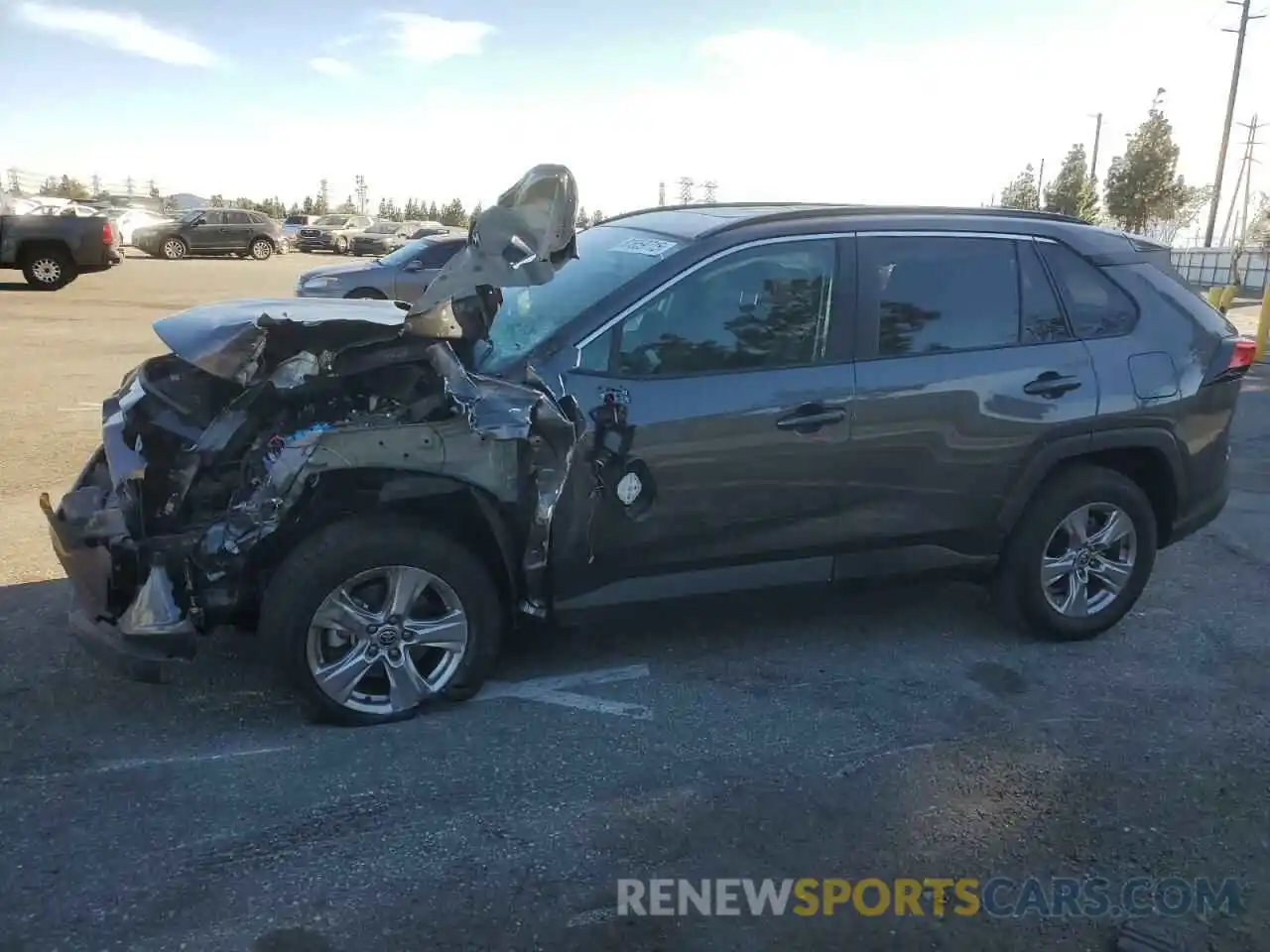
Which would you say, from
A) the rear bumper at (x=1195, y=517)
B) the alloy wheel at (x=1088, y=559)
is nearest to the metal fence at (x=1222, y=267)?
the rear bumper at (x=1195, y=517)

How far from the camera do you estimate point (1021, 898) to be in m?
2.93

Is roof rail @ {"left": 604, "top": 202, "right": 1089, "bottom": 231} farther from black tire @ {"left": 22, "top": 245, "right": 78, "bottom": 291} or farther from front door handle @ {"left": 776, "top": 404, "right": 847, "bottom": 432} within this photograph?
black tire @ {"left": 22, "top": 245, "right": 78, "bottom": 291}

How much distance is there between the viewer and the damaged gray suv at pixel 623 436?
139 inches

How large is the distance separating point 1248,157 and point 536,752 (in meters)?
78.2

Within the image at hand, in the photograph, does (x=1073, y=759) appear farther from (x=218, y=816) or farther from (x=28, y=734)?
(x=28, y=734)

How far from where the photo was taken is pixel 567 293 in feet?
13.3

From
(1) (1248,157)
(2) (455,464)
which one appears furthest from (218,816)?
(1) (1248,157)

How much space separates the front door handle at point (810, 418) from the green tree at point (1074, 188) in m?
47.7

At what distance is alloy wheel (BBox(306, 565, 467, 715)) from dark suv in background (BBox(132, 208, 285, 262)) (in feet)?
103

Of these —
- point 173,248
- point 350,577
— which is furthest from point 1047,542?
point 173,248

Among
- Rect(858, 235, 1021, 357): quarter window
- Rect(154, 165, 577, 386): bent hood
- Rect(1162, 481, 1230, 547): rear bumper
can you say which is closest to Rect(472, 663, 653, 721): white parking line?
Rect(154, 165, 577, 386): bent hood

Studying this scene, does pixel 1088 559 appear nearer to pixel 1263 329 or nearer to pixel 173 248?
pixel 1263 329

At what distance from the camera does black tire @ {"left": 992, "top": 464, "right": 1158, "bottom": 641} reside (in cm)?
447

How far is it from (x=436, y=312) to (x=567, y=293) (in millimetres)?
609
